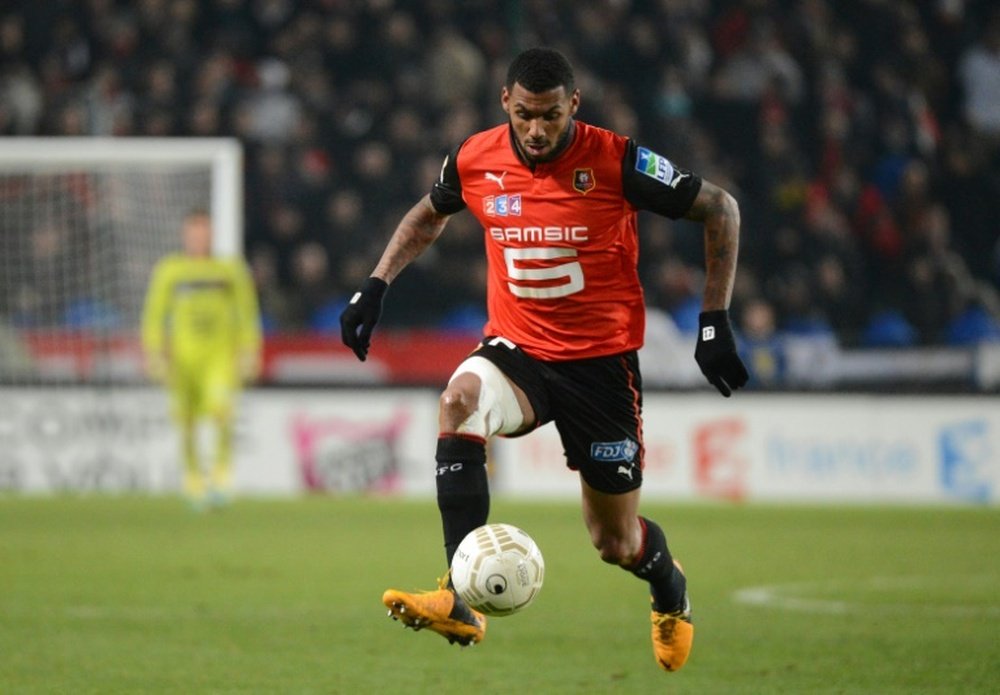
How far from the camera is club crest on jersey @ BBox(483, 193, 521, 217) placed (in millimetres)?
5812

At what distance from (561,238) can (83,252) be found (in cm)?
1002

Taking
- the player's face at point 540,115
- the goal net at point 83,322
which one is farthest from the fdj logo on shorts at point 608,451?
the goal net at point 83,322

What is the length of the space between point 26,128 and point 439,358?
17.2 feet

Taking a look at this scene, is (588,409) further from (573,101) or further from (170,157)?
(170,157)

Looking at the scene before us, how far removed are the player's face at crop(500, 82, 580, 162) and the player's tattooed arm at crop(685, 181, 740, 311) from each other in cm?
54

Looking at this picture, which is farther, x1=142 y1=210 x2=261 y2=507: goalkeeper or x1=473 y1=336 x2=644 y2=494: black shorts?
x1=142 y1=210 x2=261 y2=507: goalkeeper

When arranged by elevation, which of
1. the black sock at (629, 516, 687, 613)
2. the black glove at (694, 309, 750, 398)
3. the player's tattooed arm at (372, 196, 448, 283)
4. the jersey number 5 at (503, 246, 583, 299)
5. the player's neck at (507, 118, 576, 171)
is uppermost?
the player's neck at (507, 118, 576, 171)

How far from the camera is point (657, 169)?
5.77 m

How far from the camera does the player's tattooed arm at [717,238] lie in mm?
5777

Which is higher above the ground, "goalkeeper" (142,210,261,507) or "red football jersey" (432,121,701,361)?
"red football jersey" (432,121,701,361)

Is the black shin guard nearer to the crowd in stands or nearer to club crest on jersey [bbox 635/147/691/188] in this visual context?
club crest on jersey [bbox 635/147/691/188]

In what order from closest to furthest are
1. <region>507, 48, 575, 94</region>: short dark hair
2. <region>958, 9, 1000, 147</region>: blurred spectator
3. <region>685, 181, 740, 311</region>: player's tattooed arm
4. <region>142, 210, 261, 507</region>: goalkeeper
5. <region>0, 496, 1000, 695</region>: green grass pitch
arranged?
<region>507, 48, 575, 94</region>: short dark hair < <region>685, 181, 740, 311</region>: player's tattooed arm < <region>0, 496, 1000, 695</region>: green grass pitch < <region>142, 210, 261, 507</region>: goalkeeper < <region>958, 9, 1000, 147</region>: blurred spectator

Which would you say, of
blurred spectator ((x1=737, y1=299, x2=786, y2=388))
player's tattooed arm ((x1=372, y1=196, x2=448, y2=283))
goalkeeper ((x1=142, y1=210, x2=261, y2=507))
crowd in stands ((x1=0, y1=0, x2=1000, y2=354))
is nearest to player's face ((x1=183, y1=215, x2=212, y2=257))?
goalkeeper ((x1=142, y1=210, x2=261, y2=507))

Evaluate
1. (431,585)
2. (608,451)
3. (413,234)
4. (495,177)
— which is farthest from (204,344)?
(608,451)
